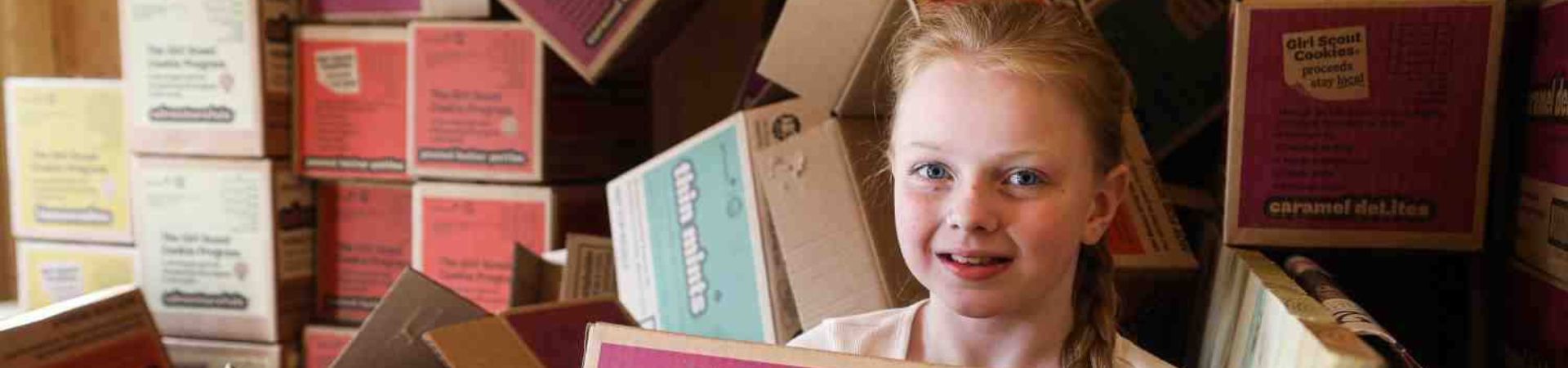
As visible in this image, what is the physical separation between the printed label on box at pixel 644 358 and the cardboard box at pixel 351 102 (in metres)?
1.53

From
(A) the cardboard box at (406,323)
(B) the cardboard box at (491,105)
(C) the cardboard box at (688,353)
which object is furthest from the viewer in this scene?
(B) the cardboard box at (491,105)

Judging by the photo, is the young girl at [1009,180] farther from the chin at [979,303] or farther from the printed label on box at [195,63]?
the printed label on box at [195,63]

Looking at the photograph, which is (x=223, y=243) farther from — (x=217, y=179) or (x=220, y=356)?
(x=220, y=356)

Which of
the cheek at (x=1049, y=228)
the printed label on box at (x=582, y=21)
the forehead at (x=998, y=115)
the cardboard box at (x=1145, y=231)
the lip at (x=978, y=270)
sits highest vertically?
the printed label on box at (x=582, y=21)

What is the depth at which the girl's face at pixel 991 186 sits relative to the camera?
922 millimetres

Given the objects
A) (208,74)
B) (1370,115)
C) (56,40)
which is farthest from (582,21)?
(56,40)

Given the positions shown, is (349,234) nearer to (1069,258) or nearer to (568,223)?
(568,223)

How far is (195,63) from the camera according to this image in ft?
7.38

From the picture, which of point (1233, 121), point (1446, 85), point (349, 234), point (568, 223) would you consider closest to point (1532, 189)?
point (1446, 85)

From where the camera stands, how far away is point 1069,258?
978mm

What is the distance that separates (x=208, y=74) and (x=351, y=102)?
0.86 ft

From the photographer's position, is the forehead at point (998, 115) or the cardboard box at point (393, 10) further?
the cardboard box at point (393, 10)

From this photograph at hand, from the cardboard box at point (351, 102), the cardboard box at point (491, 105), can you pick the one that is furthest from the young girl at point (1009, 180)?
the cardboard box at point (351, 102)

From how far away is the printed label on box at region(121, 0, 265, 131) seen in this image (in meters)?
2.22
